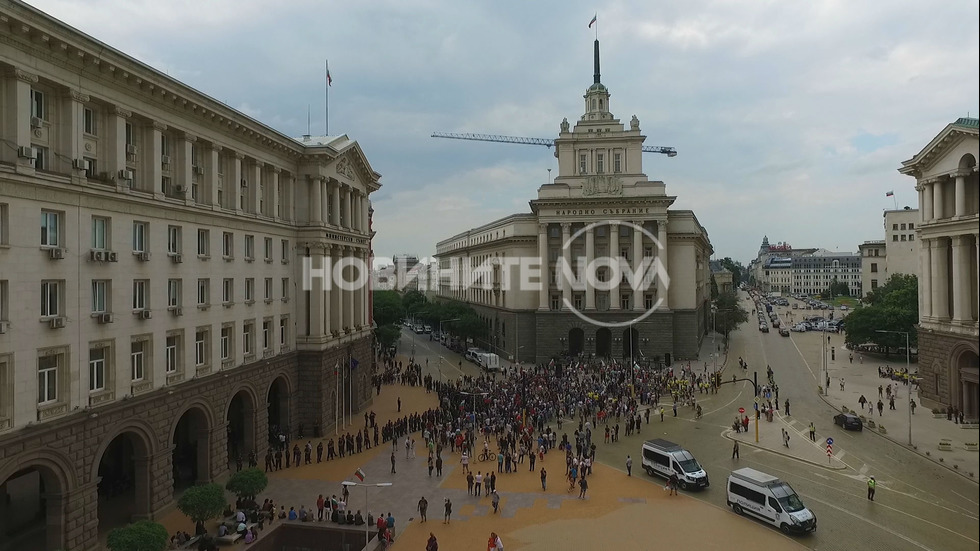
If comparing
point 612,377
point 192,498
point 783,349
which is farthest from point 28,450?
point 783,349

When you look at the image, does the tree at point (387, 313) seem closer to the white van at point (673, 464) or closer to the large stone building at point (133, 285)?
the large stone building at point (133, 285)

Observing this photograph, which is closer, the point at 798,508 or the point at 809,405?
the point at 798,508

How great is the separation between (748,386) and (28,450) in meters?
52.6

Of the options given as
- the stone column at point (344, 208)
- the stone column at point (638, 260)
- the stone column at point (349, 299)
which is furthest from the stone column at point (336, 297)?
the stone column at point (638, 260)

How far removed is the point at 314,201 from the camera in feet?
129

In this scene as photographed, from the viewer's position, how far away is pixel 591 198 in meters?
69.7

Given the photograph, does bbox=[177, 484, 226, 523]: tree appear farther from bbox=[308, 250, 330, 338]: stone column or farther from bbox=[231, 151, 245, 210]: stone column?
bbox=[308, 250, 330, 338]: stone column

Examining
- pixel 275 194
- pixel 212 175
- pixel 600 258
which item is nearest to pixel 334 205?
pixel 275 194

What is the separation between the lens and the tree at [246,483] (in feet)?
82.8

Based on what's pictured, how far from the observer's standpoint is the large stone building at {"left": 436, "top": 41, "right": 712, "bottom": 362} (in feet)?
227

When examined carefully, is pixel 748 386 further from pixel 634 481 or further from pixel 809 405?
pixel 634 481

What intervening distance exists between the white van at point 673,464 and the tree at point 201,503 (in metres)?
20.2

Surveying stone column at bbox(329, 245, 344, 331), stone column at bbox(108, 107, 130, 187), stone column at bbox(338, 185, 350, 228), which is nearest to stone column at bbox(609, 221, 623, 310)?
stone column at bbox(338, 185, 350, 228)

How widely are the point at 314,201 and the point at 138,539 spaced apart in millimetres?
24296
